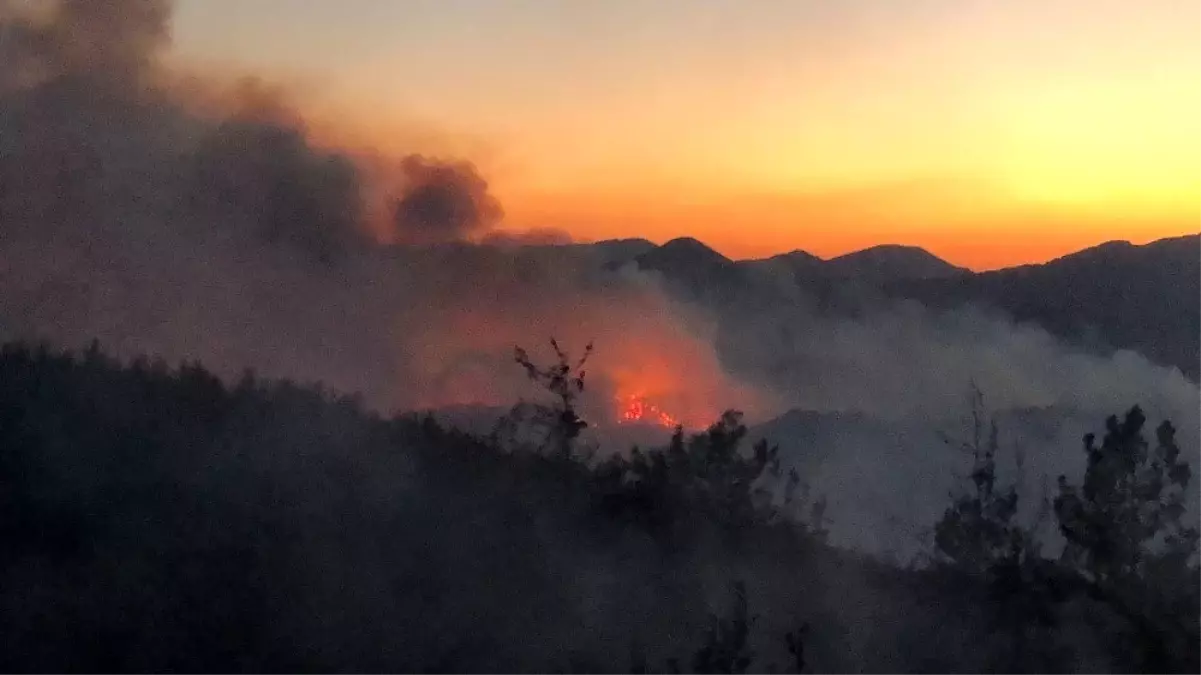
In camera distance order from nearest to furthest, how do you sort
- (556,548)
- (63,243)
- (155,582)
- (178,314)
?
(155,582) < (556,548) < (63,243) < (178,314)

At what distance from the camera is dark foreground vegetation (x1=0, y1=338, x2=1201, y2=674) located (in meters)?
9.39

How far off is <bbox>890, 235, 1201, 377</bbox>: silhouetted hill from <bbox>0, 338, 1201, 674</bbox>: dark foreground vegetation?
151804 millimetres

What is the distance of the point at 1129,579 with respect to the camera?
41.9 feet

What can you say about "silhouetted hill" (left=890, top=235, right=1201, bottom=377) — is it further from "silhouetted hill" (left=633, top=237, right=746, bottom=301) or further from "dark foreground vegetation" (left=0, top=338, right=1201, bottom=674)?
"dark foreground vegetation" (left=0, top=338, right=1201, bottom=674)

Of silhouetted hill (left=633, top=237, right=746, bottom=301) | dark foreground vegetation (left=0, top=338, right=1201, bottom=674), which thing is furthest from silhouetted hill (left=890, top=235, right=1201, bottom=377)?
dark foreground vegetation (left=0, top=338, right=1201, bottom=674)

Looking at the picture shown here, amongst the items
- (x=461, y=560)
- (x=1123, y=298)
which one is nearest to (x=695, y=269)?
(x=1123, y=298)

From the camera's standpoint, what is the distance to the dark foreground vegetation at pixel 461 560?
9.39 meters

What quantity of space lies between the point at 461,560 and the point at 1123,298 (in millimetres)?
165045

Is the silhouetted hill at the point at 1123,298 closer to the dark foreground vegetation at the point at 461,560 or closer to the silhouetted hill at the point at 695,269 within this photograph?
the silhouetted hill at the point at 695,269

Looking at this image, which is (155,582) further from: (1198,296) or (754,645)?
(1198,296)

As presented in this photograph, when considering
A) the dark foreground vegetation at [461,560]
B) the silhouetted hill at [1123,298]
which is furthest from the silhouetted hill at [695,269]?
the dark foreground vegetation at [461,560]

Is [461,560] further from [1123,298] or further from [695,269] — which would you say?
[695,269]

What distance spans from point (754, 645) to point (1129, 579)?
4719 mm

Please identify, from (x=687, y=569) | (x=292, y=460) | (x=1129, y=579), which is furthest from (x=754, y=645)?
(x=292, y=460)
